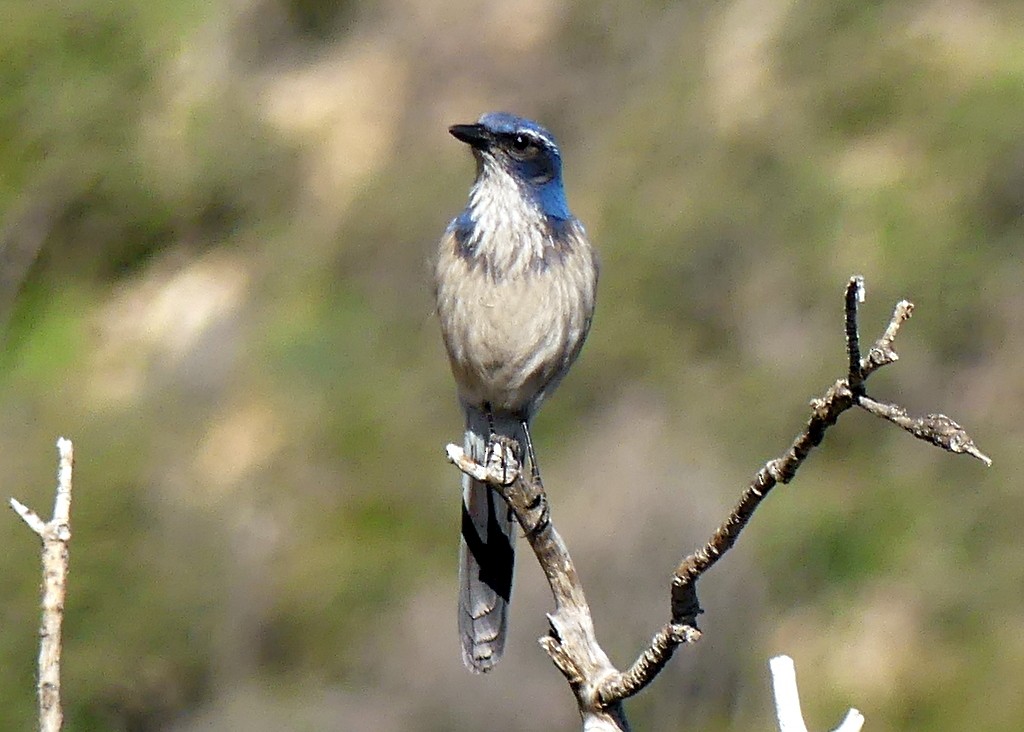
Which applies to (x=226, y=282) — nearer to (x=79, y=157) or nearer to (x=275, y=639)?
(x=79, y=157)

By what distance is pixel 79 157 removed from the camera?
18.5m

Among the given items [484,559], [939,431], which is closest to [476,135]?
[484,559]

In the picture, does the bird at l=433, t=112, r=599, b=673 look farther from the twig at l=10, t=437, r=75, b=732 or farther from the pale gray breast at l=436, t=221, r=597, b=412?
the twig at l=10, t=437, r=75, b=732

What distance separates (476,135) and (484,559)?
5.42 feet

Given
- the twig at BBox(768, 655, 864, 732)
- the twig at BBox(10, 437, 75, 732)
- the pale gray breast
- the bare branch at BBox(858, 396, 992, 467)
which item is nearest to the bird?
the pale gray breast

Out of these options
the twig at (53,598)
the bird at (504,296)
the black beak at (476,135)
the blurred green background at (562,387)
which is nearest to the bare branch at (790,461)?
the twig at (53,598)

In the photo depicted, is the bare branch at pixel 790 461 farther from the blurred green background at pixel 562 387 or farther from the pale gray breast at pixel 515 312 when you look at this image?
the blurred green background at pixel 562 387

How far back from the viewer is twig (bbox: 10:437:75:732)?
290cm

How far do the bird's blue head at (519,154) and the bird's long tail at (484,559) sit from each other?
0.97 m

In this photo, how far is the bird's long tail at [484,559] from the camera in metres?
5.63

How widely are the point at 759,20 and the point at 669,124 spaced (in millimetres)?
1612

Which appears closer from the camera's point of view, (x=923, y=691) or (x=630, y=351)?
(x=923, y=691)

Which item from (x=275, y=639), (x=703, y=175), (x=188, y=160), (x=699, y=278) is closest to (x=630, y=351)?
(x=699, y=278)

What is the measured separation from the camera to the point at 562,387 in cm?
1341
